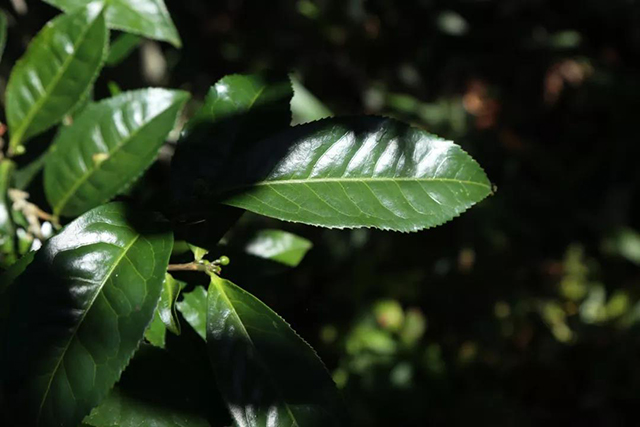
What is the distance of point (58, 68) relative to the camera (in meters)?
1.05

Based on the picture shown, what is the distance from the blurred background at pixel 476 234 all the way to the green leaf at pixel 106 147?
1059mm

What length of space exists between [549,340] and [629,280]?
534 millimetres

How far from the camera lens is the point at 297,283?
7.46 feet

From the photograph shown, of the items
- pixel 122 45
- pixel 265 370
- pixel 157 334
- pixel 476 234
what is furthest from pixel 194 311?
pixel 476 234

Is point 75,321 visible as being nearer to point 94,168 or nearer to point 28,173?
point 94,168

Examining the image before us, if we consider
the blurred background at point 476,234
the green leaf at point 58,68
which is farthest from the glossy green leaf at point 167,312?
the blurred background at point 476,234

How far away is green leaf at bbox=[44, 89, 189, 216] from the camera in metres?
1.02

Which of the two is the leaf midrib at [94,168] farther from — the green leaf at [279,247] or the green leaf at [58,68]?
the green leaf at [279,247]

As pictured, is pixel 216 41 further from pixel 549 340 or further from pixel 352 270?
pixel 549 340

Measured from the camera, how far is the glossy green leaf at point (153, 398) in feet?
2.50

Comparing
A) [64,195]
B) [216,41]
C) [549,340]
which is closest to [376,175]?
[64,195]

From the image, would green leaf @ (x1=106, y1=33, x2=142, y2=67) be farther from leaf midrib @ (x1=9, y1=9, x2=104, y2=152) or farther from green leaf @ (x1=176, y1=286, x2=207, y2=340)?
green leaf @ (x1=176, y1=286, x2=207, y2=340)

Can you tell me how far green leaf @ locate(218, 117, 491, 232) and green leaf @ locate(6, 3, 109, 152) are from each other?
388 mm

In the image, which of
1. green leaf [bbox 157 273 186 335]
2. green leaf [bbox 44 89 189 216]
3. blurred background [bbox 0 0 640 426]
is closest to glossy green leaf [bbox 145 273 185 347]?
green leaf [bbox 157 273 186 335]
